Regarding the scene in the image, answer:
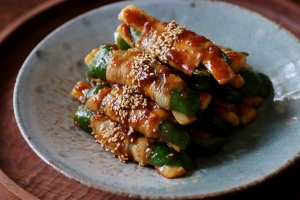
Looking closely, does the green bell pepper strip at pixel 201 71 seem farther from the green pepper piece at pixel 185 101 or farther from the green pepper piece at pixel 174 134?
the green pepper piece at pixel 174 134

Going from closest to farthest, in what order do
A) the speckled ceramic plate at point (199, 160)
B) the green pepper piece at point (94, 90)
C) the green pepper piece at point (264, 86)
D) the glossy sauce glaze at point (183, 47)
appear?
the speckled ceramic plate at point (199, 160) → the glossy sauce glaze at point (183, 47) → the green pepper piece at point (94, 90) → the green pepper piece at point (264, 86)

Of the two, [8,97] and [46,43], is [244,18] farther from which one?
[8,97]

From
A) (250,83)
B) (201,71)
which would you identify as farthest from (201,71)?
(250,83)

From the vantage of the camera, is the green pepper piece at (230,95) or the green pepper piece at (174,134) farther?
the green pepper piece at (230,95)

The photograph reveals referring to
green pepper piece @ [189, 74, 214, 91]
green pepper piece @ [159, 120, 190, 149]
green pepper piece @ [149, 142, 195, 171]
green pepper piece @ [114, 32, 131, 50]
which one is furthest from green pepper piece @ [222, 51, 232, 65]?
green pepper piece @ [114, 32, 131, 50]

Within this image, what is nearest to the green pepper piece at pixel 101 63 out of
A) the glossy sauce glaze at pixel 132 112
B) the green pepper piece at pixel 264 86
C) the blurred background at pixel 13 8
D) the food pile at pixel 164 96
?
the food pile at pixel 164 96

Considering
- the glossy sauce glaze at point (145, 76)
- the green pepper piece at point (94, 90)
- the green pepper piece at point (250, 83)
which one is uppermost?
the glossy sauce glaze at point (145, 76)

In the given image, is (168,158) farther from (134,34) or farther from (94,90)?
(134,34)

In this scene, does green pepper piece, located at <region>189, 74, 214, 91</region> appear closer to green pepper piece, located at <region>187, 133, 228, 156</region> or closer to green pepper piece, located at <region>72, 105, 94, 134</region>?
green pepper piece, located at <region>187, 133, 228, 156</region>
